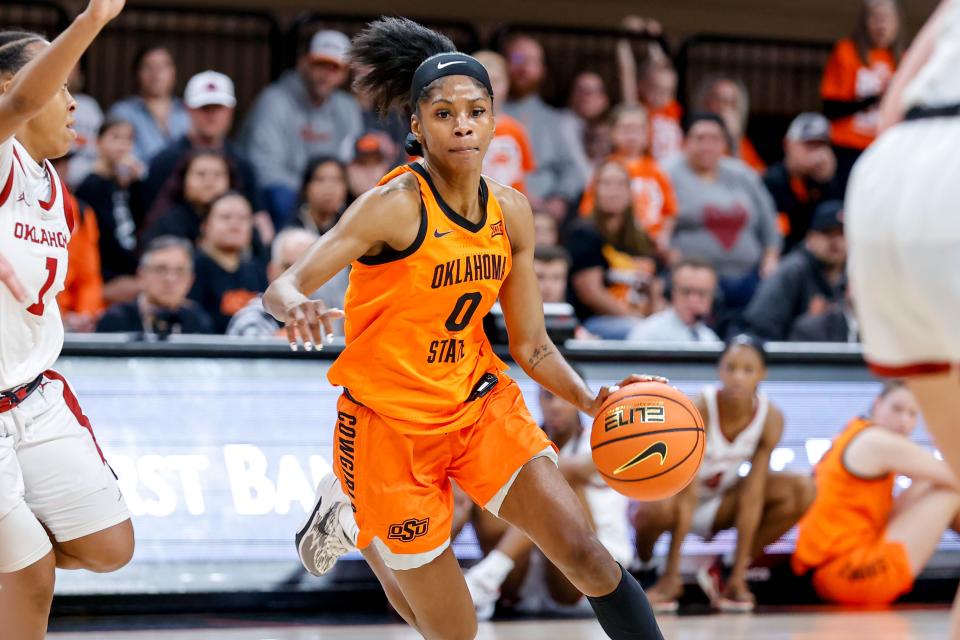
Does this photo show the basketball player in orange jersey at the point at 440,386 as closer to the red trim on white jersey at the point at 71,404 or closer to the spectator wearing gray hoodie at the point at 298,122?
the red trim on white jersey at the point at 71,404

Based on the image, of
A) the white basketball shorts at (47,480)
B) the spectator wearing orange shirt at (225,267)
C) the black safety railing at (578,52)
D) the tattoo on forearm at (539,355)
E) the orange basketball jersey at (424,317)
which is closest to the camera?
the white basketball shorts at (47,480)

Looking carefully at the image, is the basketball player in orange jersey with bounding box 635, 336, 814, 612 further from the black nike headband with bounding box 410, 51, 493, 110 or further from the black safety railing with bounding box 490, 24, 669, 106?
the black safety railing with bounding box 490, 24, 669, 106

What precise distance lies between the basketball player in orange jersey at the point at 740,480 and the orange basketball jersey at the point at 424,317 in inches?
104

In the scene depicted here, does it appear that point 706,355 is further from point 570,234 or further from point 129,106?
point 129,106

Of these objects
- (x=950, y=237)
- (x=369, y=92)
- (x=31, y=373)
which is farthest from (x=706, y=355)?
(x=950, y=237)

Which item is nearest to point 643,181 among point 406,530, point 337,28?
point 337,28

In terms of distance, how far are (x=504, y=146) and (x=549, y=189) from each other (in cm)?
83

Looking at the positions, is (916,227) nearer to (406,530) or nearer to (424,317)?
(424,317)

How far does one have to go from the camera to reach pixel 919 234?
2596 millimetres

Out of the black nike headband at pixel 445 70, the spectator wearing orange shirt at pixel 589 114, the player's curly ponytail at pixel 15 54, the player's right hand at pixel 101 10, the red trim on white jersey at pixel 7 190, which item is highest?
the player's right hand at pixel 101 10

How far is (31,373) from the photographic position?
13.1ft

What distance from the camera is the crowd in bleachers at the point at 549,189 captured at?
7.63 meters

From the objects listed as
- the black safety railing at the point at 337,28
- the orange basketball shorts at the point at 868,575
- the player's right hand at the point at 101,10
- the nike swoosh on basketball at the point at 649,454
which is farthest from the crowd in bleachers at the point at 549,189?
the player's right hand at the point at 101,10

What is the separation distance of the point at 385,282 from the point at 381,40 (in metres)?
0.85
